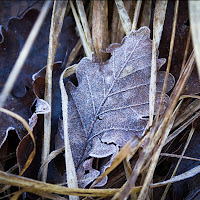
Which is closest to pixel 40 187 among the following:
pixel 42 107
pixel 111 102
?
pixel 42 107

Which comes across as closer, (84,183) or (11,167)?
(84,183)

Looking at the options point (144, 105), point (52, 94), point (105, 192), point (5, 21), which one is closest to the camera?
point (105, 192)

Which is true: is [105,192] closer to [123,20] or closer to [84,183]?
[84,183]

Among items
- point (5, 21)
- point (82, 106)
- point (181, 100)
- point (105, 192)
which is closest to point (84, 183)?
point (105, 192)

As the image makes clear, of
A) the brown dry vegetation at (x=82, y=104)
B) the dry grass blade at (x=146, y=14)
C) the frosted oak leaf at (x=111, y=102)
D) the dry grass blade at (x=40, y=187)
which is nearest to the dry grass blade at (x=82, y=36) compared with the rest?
the brown dry vegetation at (x=82, y=104)

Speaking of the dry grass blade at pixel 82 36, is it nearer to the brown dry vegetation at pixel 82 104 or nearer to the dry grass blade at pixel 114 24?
the brown dry vegetation at pixel 82 104

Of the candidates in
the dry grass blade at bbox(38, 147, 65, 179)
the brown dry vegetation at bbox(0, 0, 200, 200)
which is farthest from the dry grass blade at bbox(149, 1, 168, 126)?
the dry grass blade at bbox(38, 147, 65, 179)
